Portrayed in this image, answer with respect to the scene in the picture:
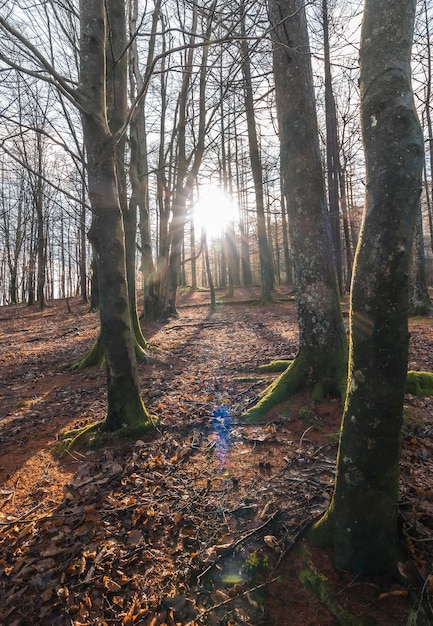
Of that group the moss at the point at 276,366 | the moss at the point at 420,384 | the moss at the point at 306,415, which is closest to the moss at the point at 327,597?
the moss at the point at 306,415

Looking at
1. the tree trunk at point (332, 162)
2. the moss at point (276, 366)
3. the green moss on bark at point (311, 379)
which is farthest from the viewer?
the tree trunk at point (332, 162)

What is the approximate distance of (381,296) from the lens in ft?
6.17

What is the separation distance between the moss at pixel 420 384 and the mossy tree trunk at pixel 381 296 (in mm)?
2860

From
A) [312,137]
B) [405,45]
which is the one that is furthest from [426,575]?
[312,137]

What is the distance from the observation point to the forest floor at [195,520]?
6.66 ft

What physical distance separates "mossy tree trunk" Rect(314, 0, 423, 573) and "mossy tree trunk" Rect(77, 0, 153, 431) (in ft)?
9.35

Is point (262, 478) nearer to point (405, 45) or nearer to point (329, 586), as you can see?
point (329, 586)

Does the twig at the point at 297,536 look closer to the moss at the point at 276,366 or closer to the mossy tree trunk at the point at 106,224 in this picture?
the mossy tree trunk at the point at 106,224

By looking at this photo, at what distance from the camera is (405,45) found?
74.4 inches

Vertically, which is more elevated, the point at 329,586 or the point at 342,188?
the point at 342,188

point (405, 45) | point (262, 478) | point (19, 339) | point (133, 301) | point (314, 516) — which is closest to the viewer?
point (405, 45)

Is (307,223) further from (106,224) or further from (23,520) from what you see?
(23,520)

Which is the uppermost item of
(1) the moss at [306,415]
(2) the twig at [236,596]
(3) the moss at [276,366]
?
(3) the moss at [276,366]

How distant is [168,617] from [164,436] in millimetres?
2170
